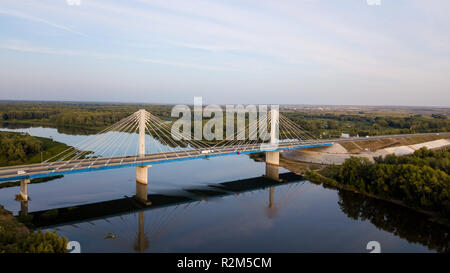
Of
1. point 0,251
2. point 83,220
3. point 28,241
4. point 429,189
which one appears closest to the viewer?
point 0,251

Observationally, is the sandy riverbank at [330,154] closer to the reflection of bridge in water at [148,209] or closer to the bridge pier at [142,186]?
the reflection of bridge in water at [148,209]

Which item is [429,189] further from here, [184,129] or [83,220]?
[184,129]

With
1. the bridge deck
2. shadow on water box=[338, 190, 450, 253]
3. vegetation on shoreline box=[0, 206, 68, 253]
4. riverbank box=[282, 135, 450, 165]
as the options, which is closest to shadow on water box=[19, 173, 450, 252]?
shadow on water box=[338, 190, 450, 253]

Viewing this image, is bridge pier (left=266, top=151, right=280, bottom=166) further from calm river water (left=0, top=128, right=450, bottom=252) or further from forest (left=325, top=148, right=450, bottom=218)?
forest (left=325, top=148, right=450, bottom=218)

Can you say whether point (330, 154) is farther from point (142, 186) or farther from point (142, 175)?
point (142, 186)

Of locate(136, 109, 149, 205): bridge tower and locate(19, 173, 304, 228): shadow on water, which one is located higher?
locate(136, 109, 149, 205): bridge tower

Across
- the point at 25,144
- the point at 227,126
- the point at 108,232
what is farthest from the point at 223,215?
the point at 227,126
